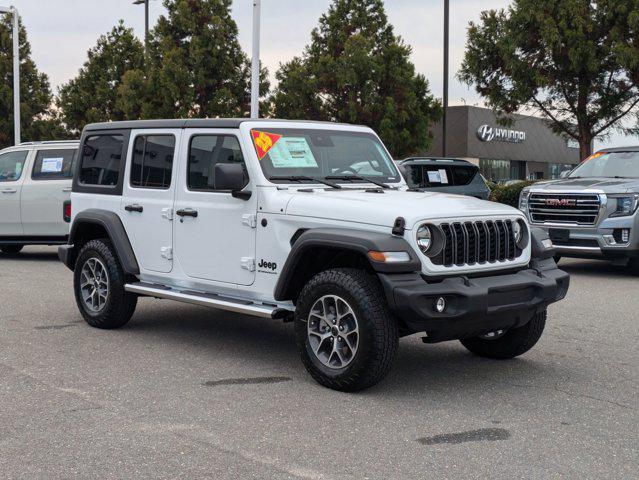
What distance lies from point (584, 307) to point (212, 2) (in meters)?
21.4

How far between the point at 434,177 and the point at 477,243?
8257 mm

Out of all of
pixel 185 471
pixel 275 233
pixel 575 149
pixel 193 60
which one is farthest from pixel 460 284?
pixel 575 149

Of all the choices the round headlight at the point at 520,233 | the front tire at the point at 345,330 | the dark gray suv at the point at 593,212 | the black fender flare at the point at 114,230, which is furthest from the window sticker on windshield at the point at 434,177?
the front tire at the point at 345,330

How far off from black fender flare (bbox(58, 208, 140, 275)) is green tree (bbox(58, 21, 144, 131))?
86.1 feet

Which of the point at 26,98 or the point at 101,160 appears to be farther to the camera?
the point at 26,98

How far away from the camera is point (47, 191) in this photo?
1389 centimetres

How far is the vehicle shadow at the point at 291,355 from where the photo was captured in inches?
234

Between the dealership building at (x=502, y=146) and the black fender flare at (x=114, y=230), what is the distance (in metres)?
44.3

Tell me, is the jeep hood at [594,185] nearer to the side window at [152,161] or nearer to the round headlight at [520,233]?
the round headlight at [520,233]

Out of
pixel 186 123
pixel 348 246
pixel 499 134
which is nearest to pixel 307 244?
pixel 348 246

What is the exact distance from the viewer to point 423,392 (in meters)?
5.73

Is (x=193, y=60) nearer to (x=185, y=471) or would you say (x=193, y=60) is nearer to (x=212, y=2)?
(x=212, y=2)

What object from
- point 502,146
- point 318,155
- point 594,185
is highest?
point 502,146

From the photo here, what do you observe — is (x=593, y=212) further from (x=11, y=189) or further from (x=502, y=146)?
(x=502, y=146)
